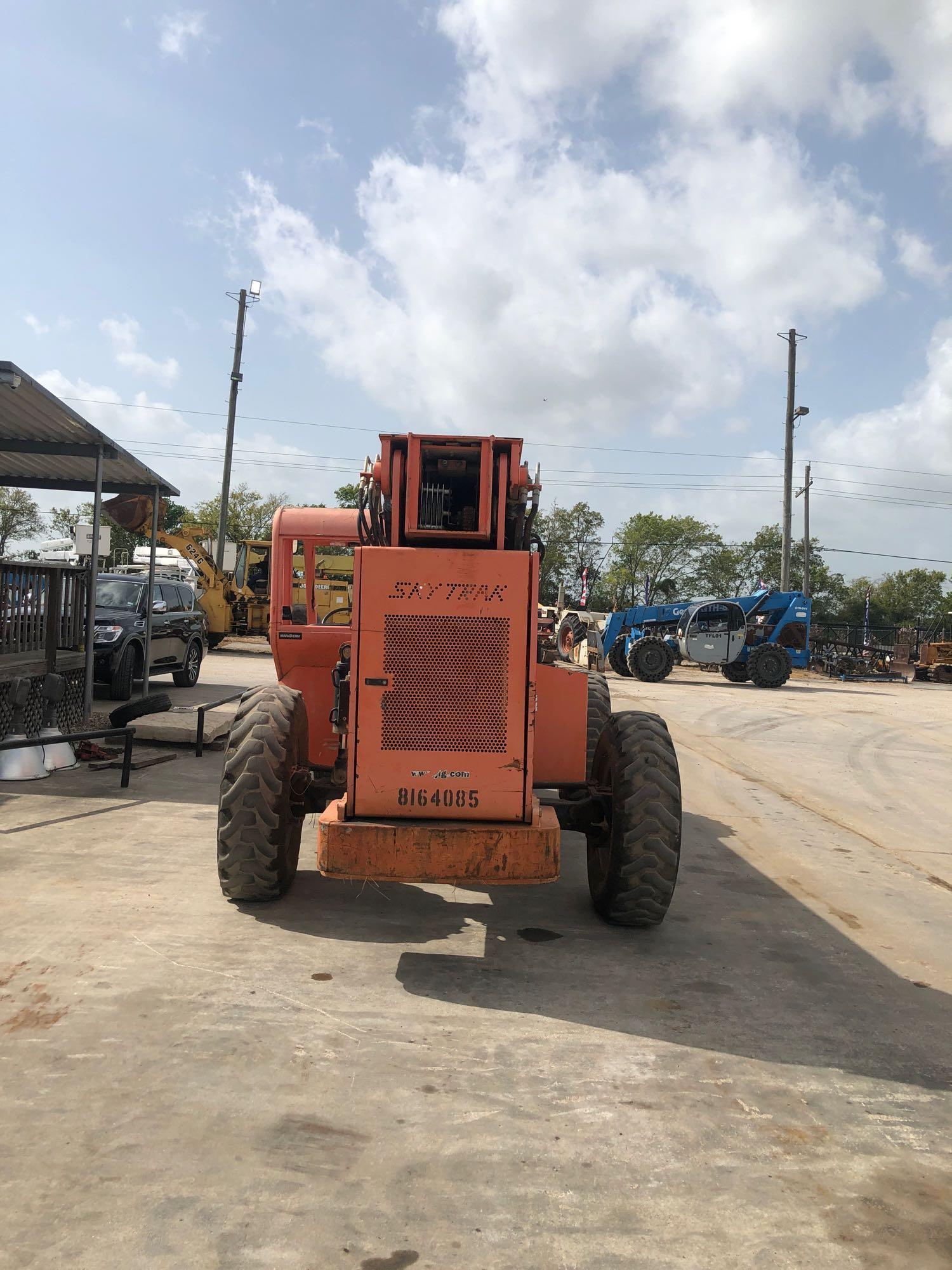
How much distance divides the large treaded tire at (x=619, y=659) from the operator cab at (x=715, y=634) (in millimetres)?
1865

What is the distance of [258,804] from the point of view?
488cm

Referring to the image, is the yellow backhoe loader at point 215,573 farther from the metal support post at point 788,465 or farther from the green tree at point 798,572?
the green tree at point 798,572

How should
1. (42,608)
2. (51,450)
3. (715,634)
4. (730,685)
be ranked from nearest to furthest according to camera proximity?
1. (42,608)
2. (51,450)
3. (730,685)
4. (715,634)

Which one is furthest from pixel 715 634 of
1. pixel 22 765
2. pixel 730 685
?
pixel 22 765

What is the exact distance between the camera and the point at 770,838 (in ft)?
25.2

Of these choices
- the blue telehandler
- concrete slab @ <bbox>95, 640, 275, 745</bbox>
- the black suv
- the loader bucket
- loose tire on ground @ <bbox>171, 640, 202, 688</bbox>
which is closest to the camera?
concrete slab @ <bbox>95, 640, 275, 745</bbox>

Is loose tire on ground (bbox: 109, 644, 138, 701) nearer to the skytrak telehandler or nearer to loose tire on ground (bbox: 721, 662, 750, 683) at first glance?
the skytrak telehandler

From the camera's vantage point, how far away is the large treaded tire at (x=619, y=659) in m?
28.3

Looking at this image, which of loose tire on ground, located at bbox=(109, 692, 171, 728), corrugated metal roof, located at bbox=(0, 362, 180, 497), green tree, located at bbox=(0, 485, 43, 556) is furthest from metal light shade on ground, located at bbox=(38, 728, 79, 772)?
green tree, located at bbox=(0, 485, 43, 556)

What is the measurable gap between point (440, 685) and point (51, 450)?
27.2 ft

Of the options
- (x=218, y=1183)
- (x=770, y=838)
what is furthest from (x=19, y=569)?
(x=218, y=1183)

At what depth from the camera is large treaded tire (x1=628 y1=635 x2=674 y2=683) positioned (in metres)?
26.3

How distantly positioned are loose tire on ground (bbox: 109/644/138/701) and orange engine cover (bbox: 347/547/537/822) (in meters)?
10.1

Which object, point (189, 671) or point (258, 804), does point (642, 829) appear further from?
point (189, 671)
